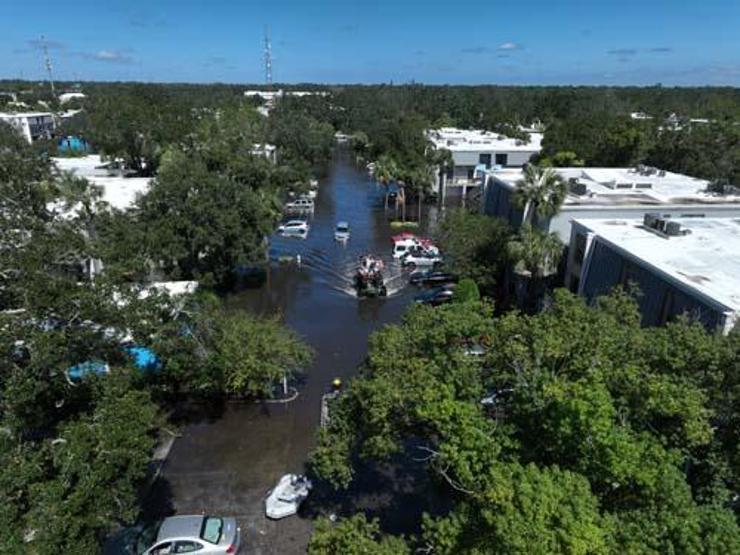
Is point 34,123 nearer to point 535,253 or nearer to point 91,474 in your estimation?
point 535,253

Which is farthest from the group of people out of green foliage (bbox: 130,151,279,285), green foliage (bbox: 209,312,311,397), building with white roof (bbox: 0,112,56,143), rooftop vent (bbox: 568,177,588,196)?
building with white roof (bbox: 0,112,56,143)

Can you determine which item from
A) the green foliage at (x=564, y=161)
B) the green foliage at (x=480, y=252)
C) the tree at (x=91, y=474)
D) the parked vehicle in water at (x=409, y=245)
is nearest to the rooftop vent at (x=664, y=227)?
the green foliage at (x=480, y=252)

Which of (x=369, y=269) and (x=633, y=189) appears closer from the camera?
(x=369, y=269)

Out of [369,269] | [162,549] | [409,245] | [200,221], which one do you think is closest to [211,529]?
[162,549]

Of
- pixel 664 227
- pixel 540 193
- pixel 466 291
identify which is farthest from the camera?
pixel 466 291

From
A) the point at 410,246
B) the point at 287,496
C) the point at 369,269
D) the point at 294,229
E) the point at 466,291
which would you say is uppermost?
the point at 466,291

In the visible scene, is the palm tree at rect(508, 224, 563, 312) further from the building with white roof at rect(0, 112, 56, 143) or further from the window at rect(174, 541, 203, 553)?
the building with white roof at rect(0, 112, 56, 143)
